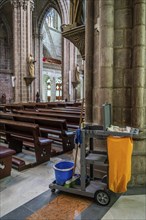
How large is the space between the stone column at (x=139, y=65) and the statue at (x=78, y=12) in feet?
5.30

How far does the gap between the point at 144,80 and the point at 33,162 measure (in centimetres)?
248

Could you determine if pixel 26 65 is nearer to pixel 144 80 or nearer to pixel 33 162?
pixel 33 162

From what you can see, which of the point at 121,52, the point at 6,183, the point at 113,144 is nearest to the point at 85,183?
the point at 113,144

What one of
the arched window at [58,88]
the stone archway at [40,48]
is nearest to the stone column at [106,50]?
the stone archway at [40,48]

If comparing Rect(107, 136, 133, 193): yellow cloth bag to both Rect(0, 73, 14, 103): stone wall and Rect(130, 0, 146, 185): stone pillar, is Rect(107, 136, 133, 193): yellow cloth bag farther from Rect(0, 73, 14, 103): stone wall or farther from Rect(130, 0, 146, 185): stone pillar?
Rect(0, 73, 14, 103): stone wall

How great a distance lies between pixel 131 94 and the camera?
2.94 metres

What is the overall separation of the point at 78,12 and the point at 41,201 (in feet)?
11.2

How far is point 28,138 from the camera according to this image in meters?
4.32

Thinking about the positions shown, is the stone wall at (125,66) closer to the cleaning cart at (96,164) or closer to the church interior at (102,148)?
the church interior at (102,148)

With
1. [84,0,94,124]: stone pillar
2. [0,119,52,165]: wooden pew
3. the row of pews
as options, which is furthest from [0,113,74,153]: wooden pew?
[84,0,94,124]: stone pillar

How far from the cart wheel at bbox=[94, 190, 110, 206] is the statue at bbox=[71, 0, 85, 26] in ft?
10.3

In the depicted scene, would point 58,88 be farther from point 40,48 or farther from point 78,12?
point 78,12

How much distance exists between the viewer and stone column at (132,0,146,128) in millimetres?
2750

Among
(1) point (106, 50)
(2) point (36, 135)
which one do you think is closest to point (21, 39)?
(2) point (36, 135)
